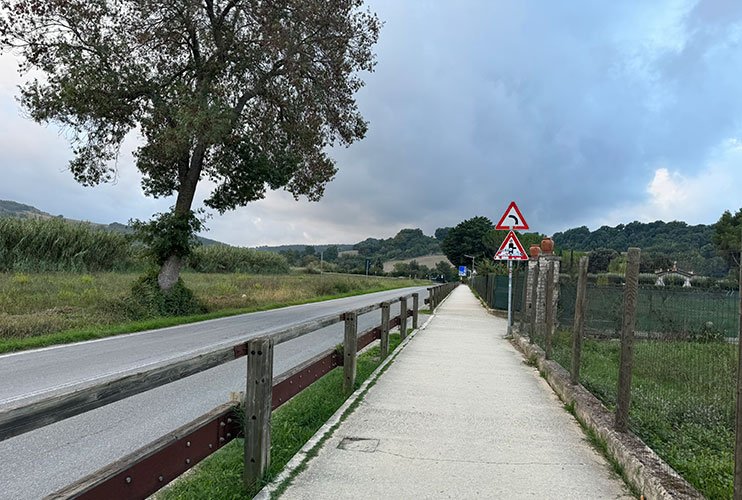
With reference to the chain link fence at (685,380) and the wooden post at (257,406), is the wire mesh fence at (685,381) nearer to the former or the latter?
the chain link fence at (685,380)

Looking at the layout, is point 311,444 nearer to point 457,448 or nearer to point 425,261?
point 457,448

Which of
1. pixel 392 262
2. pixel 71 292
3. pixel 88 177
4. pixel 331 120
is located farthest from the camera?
pixel 392 262

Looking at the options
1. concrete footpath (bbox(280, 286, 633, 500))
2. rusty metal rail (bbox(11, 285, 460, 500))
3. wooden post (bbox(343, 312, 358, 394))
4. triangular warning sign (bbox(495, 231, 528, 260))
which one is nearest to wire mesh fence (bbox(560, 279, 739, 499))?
concrete footpath (bbox(280, 286, 633, 500))

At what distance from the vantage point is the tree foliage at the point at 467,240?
364 ft

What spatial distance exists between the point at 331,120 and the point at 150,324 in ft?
32.8

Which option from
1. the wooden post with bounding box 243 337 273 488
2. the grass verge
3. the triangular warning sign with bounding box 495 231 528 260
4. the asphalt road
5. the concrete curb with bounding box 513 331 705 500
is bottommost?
the grass verge

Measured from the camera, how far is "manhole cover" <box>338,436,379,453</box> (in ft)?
14.8

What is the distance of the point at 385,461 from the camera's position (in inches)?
167

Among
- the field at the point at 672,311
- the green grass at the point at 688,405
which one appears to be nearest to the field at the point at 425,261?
the field at the point at 672,311

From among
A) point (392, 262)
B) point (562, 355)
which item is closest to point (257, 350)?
point (562, 355)

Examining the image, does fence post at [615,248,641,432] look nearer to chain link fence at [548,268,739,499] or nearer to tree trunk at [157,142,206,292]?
chain link fence at [548,268,739,499]

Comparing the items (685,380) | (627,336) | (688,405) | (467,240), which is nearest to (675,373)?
(685,380)

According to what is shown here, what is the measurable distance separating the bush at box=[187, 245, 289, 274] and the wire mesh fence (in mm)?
39233

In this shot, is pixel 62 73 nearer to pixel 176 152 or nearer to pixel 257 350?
pixel 176 152
